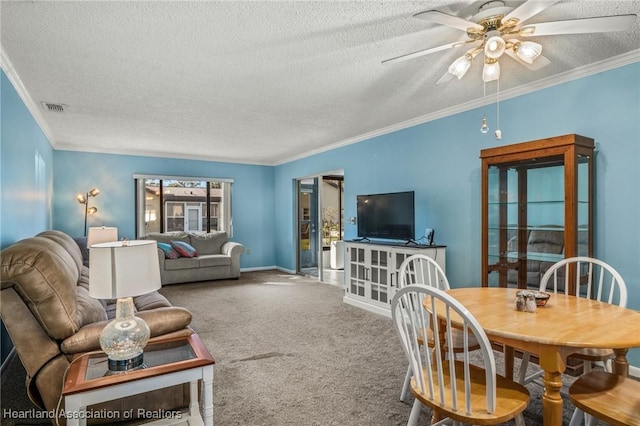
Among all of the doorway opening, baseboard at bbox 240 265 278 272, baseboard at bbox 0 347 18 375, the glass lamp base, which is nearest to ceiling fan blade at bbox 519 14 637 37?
the glass lamp base

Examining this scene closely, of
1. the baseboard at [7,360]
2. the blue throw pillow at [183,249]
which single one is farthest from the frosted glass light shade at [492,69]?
the blue throw pillow at [183,249]

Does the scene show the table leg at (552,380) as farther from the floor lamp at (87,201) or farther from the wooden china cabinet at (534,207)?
the floor lamp at (87,201)

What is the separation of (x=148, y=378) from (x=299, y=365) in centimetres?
148

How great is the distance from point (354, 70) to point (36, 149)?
3.77 m

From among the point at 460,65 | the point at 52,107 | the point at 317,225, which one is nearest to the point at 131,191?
the point at 52,107

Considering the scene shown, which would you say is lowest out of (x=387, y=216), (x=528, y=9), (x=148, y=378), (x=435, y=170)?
(x=148, y=378)

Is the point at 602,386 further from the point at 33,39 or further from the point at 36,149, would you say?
the point at 36,149

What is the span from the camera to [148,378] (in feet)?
5.08

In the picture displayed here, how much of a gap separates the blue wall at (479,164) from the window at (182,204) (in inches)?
95.2

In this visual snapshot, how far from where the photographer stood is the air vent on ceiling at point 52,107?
3.73 m

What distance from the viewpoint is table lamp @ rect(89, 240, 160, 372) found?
1.58 meters

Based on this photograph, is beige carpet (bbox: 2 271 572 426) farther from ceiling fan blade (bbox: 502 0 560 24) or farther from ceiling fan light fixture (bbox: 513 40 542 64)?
ceiling fan blade (bbox: 502 0 560 24)

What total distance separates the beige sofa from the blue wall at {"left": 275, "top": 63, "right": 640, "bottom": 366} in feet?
7.75

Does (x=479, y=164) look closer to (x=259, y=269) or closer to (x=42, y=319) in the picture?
(x=42, y=319)
